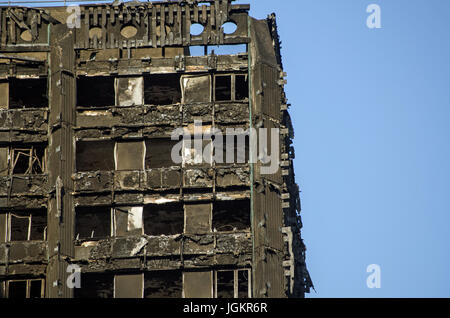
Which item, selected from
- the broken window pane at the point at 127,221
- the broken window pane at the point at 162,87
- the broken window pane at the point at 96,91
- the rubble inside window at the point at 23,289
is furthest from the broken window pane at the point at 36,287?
the broken window pane at the point at 162,87

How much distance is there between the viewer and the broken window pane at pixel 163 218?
86938 mm

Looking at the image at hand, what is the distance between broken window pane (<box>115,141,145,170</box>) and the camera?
8806cm

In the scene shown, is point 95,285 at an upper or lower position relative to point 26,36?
lower

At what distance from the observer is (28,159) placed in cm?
8888

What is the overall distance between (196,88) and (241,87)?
2401 millimetres

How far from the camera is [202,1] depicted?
298 feet

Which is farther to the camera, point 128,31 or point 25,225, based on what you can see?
point 128,31

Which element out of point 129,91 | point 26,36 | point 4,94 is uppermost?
point 26,36

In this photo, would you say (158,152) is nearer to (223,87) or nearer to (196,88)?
(196,88)

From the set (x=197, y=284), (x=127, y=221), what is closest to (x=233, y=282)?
(x=197, y=284)

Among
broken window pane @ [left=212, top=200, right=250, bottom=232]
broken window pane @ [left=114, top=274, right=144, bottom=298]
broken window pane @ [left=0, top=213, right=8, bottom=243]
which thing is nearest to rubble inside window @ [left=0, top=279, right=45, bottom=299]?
broken window pane @ [left=0, top=213, right=8, bottom=243]

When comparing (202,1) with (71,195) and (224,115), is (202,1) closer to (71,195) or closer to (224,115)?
(224,115)

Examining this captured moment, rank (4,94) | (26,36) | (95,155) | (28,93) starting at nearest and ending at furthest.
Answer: (95,155)
(4,94)
(28,93)
(26,36)

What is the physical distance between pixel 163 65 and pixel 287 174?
8.96 metres
